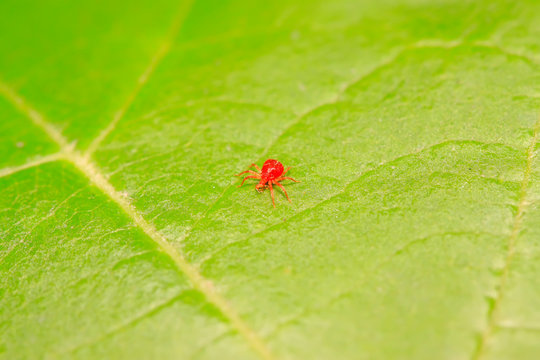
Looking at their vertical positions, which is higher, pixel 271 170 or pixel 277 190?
pixel 271 170

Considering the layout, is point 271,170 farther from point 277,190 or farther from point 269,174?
point 277,190

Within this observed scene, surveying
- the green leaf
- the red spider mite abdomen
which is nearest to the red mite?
the red spider mite abdomen

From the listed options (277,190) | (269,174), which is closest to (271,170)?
(269,174)

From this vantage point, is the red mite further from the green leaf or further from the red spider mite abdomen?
the green leaf

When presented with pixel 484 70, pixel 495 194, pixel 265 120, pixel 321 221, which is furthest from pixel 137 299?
pixel 484 70

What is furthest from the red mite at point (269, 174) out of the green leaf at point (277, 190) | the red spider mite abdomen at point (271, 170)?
the green leaf at point (277, 190)

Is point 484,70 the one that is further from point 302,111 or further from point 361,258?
point 361,258
